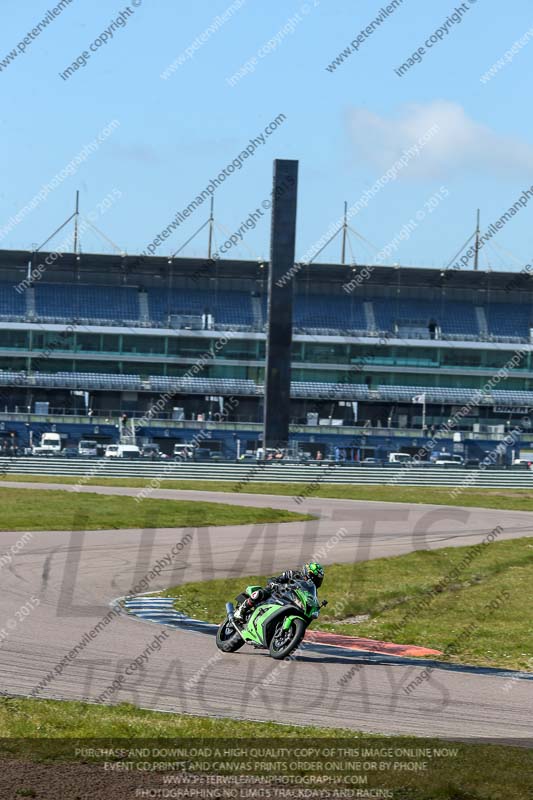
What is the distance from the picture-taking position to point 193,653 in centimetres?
1479

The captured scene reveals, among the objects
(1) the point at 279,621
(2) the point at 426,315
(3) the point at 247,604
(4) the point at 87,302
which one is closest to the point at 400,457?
(2) the point at 426,315

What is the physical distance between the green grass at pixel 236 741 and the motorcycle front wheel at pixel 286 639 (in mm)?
3313

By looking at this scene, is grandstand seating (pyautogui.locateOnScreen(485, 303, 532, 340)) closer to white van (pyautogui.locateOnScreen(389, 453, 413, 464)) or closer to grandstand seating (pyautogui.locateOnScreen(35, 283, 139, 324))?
white van (pyautogui.locateOnScreen(389, 453, 413, 464))

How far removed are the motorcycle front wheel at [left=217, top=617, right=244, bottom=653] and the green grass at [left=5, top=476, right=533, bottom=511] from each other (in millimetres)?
30839

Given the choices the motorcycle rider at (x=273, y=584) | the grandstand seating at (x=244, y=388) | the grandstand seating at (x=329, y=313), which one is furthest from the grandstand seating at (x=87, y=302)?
the motorcycle rider at (x=273, y=584)

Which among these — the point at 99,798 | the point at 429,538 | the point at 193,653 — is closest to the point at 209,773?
the point at 99,798

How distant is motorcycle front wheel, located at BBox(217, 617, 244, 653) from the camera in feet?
48.7

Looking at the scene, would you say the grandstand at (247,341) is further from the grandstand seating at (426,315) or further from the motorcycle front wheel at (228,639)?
the motorcycle front wheel at (228,639)

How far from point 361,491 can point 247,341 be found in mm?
38705

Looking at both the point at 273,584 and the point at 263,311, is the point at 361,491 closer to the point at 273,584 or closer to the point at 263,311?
the point at 273,584

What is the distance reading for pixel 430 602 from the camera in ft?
66.7

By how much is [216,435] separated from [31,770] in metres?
70.1

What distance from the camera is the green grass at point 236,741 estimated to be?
8.91 meters

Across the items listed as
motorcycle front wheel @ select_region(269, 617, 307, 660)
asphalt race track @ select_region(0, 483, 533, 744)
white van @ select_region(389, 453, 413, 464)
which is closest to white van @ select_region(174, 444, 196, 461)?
white van @ select_region(389, 453, 413, 464)
